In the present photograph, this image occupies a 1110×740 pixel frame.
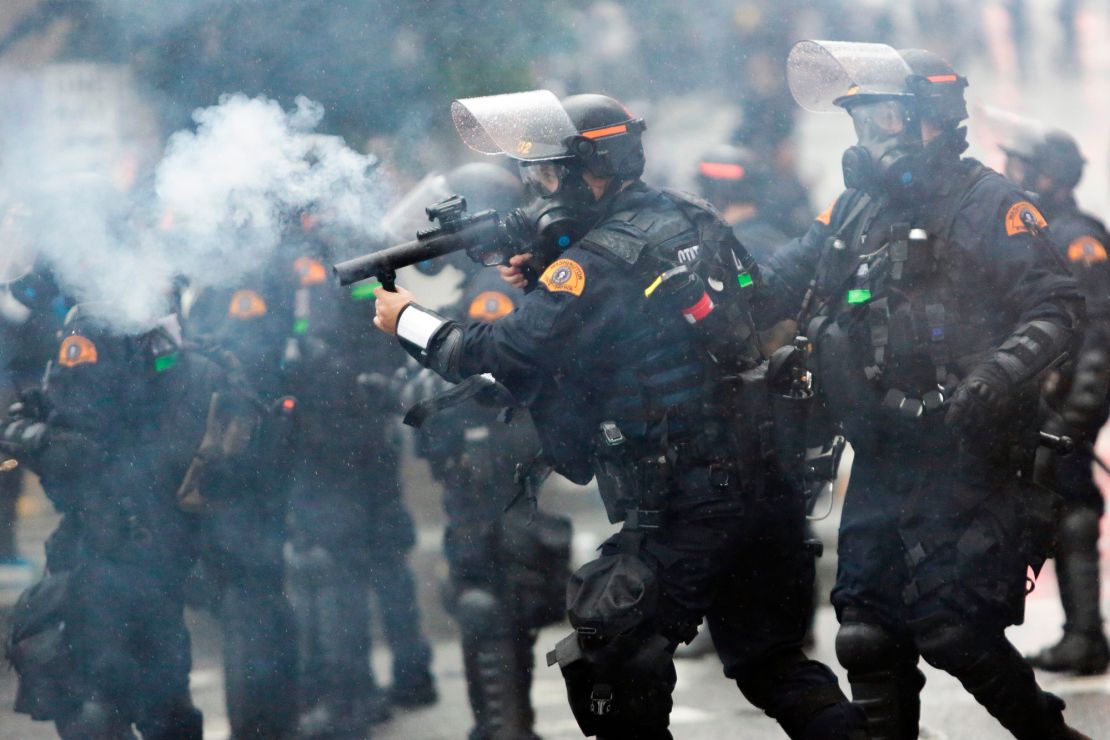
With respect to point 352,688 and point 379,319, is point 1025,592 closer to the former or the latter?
point 379,319

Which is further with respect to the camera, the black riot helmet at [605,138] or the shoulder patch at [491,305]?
the shoulder patch at [491,305]

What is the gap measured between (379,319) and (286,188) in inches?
39.3

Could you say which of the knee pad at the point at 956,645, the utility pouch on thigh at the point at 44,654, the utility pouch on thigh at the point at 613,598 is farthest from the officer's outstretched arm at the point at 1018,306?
the utility pouch on thigh at the point at 44,654

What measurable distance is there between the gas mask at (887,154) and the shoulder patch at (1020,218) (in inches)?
10.5

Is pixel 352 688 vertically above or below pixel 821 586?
above

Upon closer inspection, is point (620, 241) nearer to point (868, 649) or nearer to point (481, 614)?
point (868, 649)

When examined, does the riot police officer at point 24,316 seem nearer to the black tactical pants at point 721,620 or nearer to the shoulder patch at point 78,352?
the shoulder patch at point 78,352

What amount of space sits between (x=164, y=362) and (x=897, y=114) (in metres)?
2.40

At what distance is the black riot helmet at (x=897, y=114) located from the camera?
4121 millimetres

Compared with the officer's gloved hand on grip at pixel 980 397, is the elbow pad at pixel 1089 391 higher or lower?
lower

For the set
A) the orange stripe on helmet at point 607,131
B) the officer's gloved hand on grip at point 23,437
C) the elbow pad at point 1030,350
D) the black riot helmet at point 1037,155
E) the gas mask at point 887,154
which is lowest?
the officer's gloved hand on grip at point 23,437

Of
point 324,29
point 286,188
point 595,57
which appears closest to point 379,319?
point 286,188

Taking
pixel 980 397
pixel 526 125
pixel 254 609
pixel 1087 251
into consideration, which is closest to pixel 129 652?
pixel 254 609

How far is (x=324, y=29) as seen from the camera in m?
7.20
